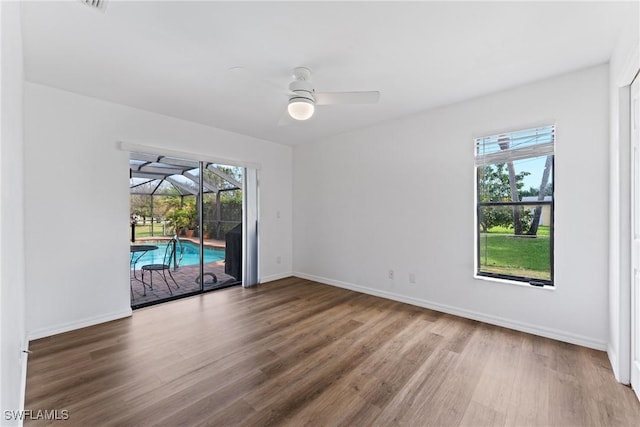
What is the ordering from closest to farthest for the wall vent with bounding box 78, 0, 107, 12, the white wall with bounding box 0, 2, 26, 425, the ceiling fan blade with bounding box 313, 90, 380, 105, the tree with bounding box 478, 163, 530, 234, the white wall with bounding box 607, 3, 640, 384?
the white wall with bounding box 0, 2, 26, 425 < the wall vent with bounding box 78, 0, 107, 12 < the white wall with bounding box 607, 3, 640, 384 < the ceiling fan blade with bounding box 313, 90, 380, 105 < the tree with bounding box 478, 163, 530, 234

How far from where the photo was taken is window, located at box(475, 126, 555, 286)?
2824 mm

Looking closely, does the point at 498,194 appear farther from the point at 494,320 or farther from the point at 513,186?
the point at 494,320

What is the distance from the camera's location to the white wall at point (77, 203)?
2746 millimetres

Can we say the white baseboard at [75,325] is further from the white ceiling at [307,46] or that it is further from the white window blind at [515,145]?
the white window blind at [515,145]

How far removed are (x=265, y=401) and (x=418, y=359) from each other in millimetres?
1322

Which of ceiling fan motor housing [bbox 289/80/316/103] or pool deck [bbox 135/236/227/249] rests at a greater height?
ceiling fan motor housing [bbox 289/80/316/103]

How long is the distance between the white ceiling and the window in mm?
633

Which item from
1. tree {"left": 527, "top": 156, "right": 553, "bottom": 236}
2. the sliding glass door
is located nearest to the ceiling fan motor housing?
tree {"left": 527, "top": 156, "right": 553, "bottom": 236}

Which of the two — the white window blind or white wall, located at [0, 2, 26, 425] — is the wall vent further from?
the white window blind

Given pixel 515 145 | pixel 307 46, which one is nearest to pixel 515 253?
pixel 515 145

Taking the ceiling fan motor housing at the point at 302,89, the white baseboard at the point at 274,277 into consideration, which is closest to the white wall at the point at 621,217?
the ceiling fan motor housing at the point at 302,89

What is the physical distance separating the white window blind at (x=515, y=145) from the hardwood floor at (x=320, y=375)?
6.05 feet

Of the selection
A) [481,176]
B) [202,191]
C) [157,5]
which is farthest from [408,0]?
[202,191]

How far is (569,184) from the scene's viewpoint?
8.55 feet
